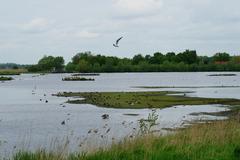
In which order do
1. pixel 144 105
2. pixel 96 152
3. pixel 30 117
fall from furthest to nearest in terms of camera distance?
1. pixel 144 105
2. pixel 30 117
3. pixel 96 152

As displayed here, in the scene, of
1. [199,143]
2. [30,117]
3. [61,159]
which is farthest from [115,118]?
[61,159]

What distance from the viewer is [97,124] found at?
35312 millimetres

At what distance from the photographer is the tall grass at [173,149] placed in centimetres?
1328

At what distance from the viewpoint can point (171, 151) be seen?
14.3 m

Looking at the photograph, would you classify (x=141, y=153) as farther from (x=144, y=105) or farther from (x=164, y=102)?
(x=164, y=102)

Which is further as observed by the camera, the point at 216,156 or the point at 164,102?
the point at 164,102

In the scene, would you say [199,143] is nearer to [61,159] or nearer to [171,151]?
[171,151]

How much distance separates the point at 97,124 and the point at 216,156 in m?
22.0

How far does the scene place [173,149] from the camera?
1454cm

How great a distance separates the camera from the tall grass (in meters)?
13.3

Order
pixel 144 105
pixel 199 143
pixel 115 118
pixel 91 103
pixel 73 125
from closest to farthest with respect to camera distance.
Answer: pixel 199 143
pixel 73 125
pixel 115 118
pixel 144 105
pixel 91 103

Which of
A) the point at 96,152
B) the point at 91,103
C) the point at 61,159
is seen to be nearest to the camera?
the point at 61,159

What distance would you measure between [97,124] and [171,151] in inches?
837

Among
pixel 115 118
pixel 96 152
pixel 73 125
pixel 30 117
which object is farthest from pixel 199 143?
pixel 30 117
